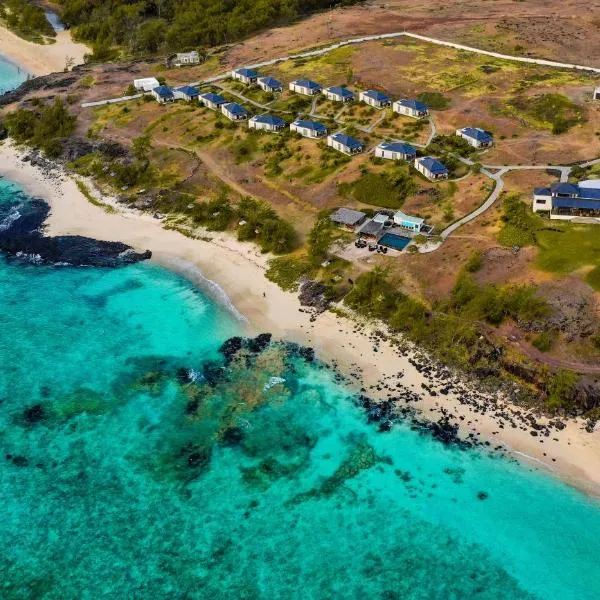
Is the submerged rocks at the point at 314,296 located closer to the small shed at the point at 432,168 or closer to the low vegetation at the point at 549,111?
the small shed at the point at 432,168

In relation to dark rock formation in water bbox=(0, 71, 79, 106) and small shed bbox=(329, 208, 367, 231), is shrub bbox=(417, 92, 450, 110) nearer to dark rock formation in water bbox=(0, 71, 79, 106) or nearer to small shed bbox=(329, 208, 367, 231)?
small shed bbox=(329, 208, 367, 231)

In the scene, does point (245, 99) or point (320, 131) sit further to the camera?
point (245, 99)

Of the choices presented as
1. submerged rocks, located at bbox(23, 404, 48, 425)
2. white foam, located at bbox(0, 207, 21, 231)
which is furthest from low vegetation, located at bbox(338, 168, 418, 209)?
submerged rocks, located at bbox(23, 404, 48, 425)

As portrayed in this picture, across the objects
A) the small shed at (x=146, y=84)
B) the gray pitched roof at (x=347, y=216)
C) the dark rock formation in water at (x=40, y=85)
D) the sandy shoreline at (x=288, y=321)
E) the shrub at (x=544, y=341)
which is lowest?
the sandy shoreline at (x=288, y=321)

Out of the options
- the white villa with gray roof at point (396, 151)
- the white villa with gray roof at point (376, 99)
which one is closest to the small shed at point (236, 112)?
the white villa with gray roof at point (376, 99)

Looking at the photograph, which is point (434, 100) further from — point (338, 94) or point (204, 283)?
point (204, 283)

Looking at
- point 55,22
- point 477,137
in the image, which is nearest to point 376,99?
point 477,137
